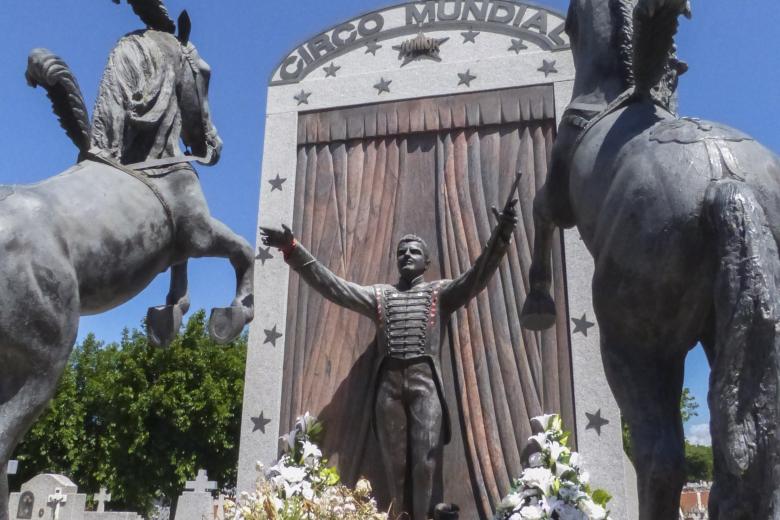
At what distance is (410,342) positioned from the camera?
5031 millimetres

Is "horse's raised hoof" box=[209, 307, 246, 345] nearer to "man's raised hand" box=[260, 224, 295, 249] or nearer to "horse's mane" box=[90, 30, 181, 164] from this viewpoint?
"horse's mane" box=[90, 30, 181, 164]

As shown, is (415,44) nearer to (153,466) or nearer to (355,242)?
(355,242)

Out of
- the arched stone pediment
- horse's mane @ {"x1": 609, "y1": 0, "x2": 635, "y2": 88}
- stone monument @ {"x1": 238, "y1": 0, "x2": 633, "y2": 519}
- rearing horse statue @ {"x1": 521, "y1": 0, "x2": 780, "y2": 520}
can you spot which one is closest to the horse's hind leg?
rearing horse statue @ {"x1": 521, "y1": 0, "x2": 780, "y2": 520}

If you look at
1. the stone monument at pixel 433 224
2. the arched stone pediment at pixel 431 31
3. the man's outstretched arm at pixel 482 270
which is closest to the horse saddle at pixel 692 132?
the man's outstretched arm at pixel 482 270

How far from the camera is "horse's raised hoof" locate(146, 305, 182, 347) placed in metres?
3.31

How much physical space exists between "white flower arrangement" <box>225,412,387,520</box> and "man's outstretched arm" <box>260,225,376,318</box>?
3.39 feet

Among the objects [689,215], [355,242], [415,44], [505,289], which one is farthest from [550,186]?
[415,44]

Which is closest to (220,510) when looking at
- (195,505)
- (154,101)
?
(195,505)

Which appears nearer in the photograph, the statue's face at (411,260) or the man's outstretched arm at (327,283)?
the man's outstretched arm at (327,283)

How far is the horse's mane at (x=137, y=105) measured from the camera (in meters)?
3.24

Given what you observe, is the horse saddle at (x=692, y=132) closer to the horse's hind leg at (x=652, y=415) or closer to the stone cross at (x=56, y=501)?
the horse's hind leg at (x=652, y=415)

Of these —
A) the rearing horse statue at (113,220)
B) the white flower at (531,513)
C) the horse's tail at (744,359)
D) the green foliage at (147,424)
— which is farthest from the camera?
the green foliage at (147,424)

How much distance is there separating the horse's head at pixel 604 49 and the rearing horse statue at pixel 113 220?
1674mm

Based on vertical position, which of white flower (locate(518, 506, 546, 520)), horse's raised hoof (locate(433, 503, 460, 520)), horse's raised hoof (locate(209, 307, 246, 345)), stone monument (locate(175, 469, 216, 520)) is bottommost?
stone monument (locate(175, 469, 216, 520))
